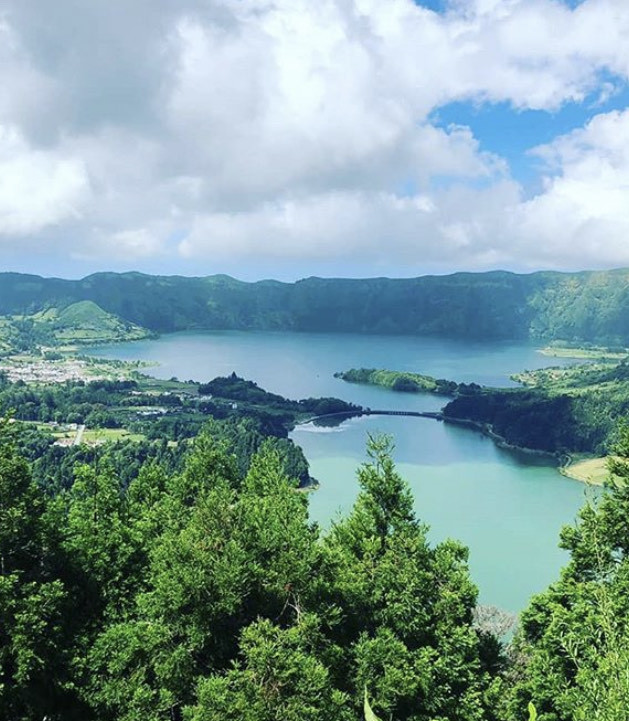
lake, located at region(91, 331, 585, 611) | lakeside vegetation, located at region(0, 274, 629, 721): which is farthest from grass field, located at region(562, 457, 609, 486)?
lakeside vegetation, located at region(0, 274, 629, 721)

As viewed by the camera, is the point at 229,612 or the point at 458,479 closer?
the point at 229,612

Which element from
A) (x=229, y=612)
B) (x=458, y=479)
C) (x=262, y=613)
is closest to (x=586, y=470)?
(x=458, y=479)

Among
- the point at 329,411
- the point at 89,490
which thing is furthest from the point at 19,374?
the point at 89,490

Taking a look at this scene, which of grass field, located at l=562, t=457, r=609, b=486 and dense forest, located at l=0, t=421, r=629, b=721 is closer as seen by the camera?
dense forest, located at l=0, t=421, r=629, b=721

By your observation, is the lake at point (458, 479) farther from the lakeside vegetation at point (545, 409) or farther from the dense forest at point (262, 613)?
the lakeside vegetation at point (545, 409)

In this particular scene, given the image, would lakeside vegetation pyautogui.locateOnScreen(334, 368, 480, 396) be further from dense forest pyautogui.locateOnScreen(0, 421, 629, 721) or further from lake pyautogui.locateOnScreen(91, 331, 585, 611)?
dense forest pyautogui.locateOnScreen(0, 421, 629, 721)

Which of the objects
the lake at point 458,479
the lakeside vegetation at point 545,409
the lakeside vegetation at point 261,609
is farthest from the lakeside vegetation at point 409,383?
the lakeside vegetation at point 261,609

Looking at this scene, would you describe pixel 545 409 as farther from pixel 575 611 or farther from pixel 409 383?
pixel 575 611

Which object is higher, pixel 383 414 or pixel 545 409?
pixel 545 409

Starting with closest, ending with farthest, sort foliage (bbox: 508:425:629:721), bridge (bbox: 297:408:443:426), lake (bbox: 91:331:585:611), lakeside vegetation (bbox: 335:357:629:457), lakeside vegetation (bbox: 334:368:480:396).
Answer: foliage (bbox: 508:425:629:721), lake (bbox: 91:331:585:611), lakeside vegetation (bbox: 335:357:629:457), bridge (bbox: 297:408:443:426), lakeside vegetation (bbox: 334:368:480:396)
